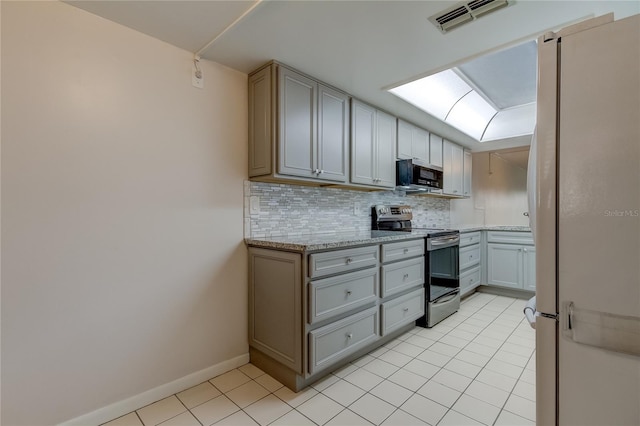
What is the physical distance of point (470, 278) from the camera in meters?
3.96

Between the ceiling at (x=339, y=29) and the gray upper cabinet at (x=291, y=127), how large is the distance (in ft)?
0.45

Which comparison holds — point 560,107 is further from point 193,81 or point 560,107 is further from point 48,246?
point 48,246

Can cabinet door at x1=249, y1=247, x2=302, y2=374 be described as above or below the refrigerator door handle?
below

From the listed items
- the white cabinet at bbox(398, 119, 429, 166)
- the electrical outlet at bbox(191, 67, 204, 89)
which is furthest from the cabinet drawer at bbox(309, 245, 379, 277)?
the white cabinet at bbox(398, 119, 429, 166)

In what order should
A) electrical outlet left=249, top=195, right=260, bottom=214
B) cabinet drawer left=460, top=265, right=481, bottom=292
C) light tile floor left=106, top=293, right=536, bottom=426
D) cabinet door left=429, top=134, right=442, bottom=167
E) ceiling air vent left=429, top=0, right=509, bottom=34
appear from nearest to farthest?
ceiling air vent left=429, top=0, right=509, bottom=34 → light tile floor left=106, top=293, right=536, bottom=426 → electrical outlet left=249, top=195, right=260, bottom=214 → cabinet drawer left=460, top=265, right=481, bottom=292 → cabinet door left=429, top=134, right=442, bottom=167

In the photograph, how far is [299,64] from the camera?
2166 mm

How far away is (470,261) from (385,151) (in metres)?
2.01

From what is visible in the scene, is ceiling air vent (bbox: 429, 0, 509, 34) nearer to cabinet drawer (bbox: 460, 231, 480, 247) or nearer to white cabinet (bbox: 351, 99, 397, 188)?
white cabinet (bbox: 351, 99, 397, 188)

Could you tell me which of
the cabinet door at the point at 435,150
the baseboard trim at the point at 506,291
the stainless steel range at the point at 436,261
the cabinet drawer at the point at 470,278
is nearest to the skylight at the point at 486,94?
the cabinet door at the point at 435,150

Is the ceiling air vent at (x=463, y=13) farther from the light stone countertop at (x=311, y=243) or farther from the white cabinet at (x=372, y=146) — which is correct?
the light stone countertop at (x=311, y=243)

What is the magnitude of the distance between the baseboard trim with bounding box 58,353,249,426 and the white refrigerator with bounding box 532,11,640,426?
75.3 inches

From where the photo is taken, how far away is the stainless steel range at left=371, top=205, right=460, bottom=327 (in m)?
2.97

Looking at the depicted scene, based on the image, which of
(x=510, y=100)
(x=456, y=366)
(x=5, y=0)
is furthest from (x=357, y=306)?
(x=510, y=100)

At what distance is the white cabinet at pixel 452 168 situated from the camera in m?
4.14
